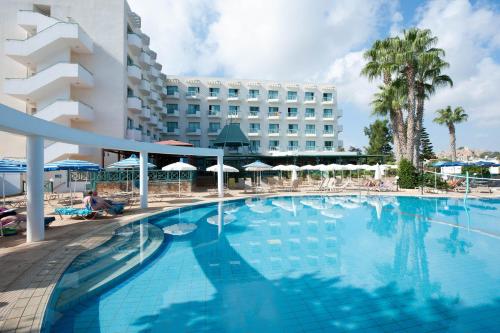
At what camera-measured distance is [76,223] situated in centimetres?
992

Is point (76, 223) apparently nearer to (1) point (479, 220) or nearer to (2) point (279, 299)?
(2) point (279, 299)

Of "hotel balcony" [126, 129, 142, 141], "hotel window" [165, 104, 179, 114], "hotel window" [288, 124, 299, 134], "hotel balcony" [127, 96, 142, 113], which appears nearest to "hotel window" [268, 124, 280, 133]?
"hotel window" [288, 124, 299, 134]

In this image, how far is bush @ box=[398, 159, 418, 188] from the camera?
22484 millimetres

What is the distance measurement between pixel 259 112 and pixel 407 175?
75.8 feet

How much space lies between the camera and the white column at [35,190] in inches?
284

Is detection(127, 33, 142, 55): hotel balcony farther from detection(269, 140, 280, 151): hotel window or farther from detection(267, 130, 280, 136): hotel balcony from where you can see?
detection(269, 140, 280, 151): hotel window

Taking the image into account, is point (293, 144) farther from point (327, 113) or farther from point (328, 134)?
point (327, 113)

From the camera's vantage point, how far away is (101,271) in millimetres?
6039

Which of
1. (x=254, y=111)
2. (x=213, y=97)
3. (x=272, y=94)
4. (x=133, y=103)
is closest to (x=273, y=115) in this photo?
(x=254, y=111)

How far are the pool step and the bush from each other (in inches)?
818

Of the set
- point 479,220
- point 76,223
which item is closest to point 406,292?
point 479,220

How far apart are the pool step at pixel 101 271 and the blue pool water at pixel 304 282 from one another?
0.06 meters

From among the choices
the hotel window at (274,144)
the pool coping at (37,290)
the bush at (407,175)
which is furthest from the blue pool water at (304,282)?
the hotel window at (274,144)

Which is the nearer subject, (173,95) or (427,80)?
(427,80)
